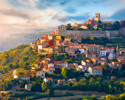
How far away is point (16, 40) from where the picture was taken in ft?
241

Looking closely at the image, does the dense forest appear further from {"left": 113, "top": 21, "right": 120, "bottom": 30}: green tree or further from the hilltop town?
{"left": 113, "top": 21, "right": 120, "bottom": 30}: green tree

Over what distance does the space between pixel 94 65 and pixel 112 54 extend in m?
3.97

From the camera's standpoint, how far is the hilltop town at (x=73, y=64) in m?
26.2

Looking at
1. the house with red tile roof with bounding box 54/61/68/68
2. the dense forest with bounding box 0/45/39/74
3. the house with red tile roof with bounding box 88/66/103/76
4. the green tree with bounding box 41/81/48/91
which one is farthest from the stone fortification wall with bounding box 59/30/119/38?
the green tree with bounding box 41/81/48/91

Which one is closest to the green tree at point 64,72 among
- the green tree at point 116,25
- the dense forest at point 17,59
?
the dense forest at point 17,59

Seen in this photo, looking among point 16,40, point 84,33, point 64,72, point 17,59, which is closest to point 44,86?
point 64,72

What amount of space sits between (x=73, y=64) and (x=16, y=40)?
45.4 m

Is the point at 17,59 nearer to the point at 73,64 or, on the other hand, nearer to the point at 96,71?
the point at 73,64

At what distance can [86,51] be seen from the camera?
3450cm

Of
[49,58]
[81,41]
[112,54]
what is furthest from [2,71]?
[112,54]

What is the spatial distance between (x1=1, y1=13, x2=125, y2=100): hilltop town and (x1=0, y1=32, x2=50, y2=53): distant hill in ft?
85.4

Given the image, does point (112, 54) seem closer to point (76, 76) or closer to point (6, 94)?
point (76, 76)

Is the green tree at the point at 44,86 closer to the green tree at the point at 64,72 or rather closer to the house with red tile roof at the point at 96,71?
the green tree at the point at 64,72

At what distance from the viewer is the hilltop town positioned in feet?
86.1
